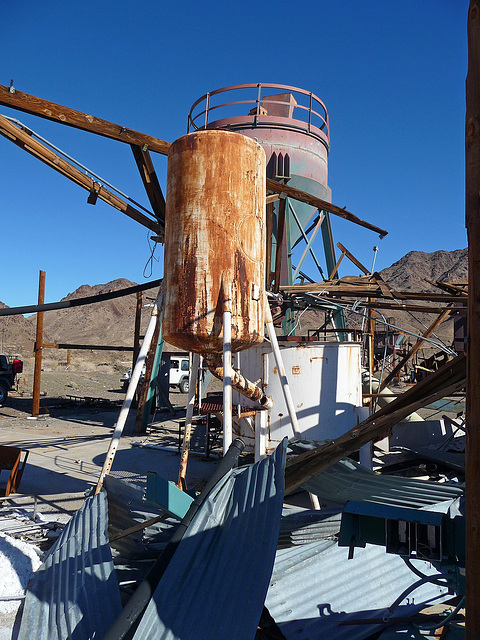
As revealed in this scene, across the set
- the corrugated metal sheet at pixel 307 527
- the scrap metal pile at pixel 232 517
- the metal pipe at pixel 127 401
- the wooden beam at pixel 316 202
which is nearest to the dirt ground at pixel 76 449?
the metal pipe at pixel 127 401

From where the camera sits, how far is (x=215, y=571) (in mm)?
3418

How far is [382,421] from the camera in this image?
4035 millimetres

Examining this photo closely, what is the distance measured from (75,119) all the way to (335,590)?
244 inches

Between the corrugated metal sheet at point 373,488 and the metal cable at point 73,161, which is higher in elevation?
the metal cable at point 73,161

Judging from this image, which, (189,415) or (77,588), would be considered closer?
(77,588)

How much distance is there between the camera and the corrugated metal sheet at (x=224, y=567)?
3092 millimetres

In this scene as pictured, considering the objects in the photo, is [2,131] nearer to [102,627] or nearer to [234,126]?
[102,627]

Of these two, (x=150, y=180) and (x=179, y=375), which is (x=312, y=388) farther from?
(x=179, y=375)

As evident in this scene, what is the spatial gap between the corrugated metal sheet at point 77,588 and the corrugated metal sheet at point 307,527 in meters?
1.79

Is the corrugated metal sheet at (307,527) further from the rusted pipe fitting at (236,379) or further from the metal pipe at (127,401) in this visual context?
the metal pipe at (127,401)

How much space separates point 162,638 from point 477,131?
3.37 meters

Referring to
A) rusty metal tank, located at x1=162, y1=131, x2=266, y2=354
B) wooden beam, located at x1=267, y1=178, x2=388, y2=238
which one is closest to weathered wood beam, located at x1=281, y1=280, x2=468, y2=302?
wooden beam, located at x1=267, y1=178, x2=388, y2=238

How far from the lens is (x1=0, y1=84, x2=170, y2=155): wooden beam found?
6.16 meters

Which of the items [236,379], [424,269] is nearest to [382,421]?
[236,379]
